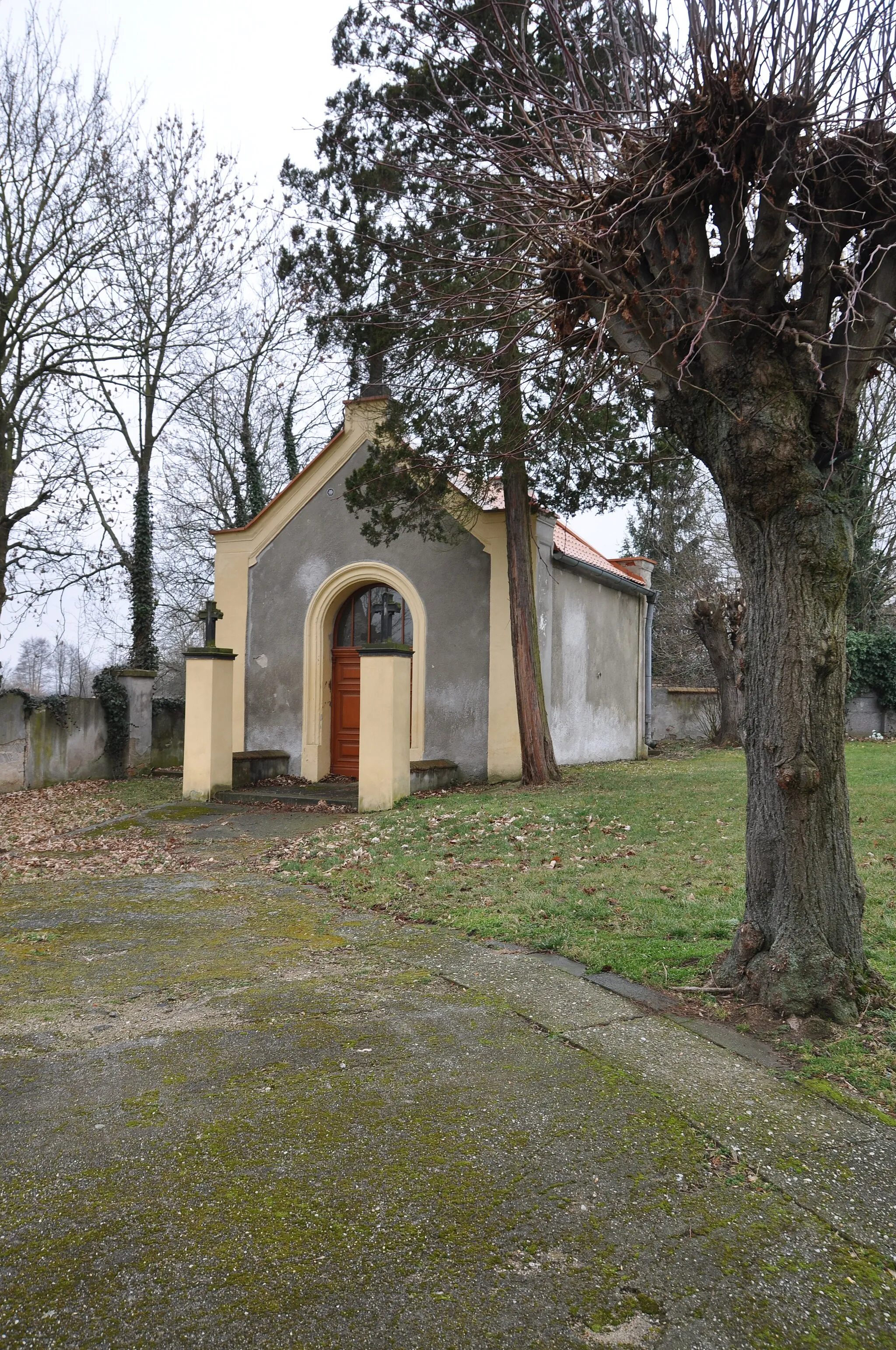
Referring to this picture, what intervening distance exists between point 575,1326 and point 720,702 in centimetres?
2028

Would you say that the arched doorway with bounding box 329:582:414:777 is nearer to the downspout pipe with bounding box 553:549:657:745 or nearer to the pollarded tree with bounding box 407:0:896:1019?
the downspout pipe with bounding box 553:549:657:745

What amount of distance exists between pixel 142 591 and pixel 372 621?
6.86m

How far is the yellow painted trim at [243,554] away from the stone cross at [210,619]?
1.55 m

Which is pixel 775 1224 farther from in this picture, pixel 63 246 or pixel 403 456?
pixel 63 246

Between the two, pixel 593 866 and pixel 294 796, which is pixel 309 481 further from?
pixel 593 866

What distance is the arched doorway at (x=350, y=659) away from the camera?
15.2m

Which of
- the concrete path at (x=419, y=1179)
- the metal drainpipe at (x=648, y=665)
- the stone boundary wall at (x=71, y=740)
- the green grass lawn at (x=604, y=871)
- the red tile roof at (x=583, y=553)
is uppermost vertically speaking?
the red tile roof at (x=583, y=553)

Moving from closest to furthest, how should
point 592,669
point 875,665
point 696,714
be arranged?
point 592,669, point 875,665, point 696,714

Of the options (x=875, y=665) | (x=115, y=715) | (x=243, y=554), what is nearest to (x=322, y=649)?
(x=243, y=554)

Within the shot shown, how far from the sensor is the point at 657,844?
26.1 ft

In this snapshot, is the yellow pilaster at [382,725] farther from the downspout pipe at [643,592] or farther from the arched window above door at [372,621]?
the downspout pipe at [643,592]

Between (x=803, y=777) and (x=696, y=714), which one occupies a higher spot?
(x=696, y=714)

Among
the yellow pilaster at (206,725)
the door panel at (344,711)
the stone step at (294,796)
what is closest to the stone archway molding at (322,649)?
the door panel at (344,711)

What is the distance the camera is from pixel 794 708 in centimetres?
409
